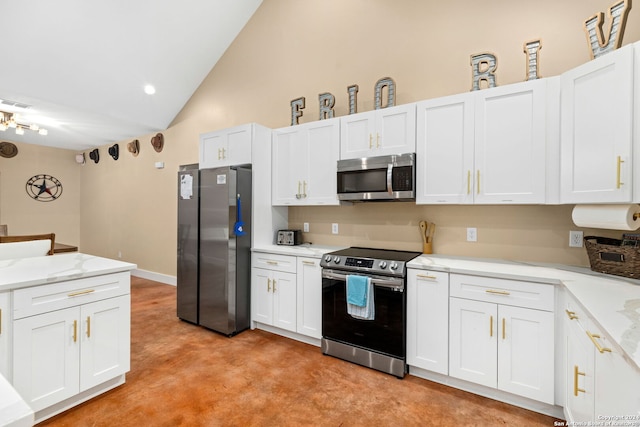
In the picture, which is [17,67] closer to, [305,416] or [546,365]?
[305,416]

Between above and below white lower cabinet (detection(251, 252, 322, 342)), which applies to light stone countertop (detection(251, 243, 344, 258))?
above

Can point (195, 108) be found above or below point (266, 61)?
below

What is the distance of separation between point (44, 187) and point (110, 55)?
4583mm

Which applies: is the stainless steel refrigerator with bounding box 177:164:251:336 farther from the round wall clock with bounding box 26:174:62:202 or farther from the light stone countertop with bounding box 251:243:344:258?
the round wall clock with bounding box 26:174:62:202

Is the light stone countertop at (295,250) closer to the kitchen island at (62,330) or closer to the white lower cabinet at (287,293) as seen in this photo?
the white lower cabinet at (287,293)

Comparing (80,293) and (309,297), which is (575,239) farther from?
(80,293)

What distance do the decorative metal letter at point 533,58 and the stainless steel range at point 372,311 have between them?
163cm

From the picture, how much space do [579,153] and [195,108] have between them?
16.2 feet

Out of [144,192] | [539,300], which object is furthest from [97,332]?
[144,192]

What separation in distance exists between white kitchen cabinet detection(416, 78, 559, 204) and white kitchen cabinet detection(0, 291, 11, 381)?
9.25 feet

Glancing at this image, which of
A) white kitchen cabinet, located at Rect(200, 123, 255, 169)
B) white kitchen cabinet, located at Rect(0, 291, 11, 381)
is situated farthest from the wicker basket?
white kitchen cabinet, located at Rect(0, 291, 11, 381)

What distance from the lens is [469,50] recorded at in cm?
268

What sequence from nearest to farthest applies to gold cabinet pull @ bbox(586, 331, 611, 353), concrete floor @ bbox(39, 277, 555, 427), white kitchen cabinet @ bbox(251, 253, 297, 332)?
gold cabinet pull @ bbox(586, 331, 611, 353) < concrete floor @ bbox(39, 277, 555, 427) < white kitchen cabinet @ bbox(251, 253, 297, 332)

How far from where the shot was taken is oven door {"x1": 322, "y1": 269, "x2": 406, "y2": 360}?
2355mm
